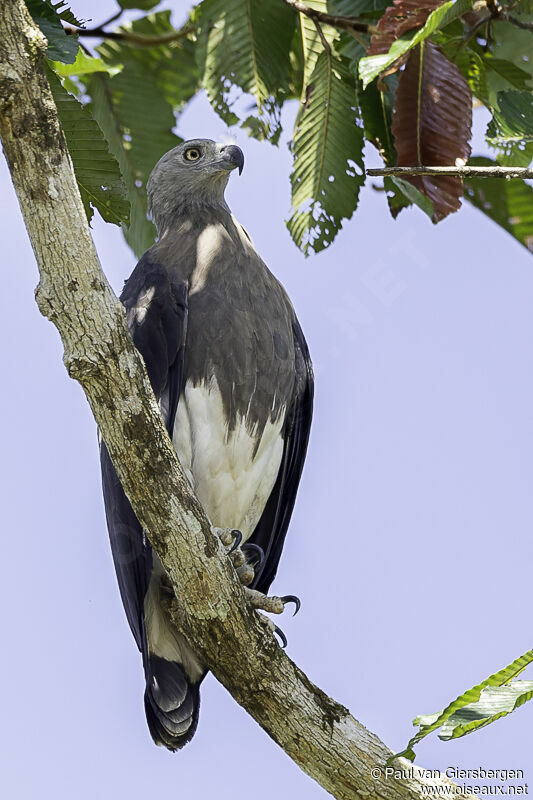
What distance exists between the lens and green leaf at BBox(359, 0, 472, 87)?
11.6ft

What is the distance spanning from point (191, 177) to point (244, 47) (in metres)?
0.67

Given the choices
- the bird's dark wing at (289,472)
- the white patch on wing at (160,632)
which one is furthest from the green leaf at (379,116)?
the white patch on wing at (160,632)

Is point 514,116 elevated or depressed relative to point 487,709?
elevated

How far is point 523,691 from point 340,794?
106 cm

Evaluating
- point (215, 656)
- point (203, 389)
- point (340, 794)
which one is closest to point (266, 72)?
point (203, 389)

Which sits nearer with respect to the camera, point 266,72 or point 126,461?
point 126,461

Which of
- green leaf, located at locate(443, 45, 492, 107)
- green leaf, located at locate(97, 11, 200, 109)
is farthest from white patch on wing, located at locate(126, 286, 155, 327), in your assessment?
green leaf, located at locate(97, 11, 200, 109)

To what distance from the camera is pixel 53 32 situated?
3568mm

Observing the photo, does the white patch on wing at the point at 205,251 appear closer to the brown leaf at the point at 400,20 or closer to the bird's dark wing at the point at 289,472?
the bird's dark wing at the point at 289,472

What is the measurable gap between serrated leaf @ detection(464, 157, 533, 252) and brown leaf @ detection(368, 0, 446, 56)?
1.27 meters

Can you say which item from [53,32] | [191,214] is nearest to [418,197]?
[191,214]

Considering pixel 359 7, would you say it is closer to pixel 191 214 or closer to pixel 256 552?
pixel 191 214

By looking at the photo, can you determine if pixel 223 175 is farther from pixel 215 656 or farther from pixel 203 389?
pixel 215 656

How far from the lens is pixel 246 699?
3486 millimetres
